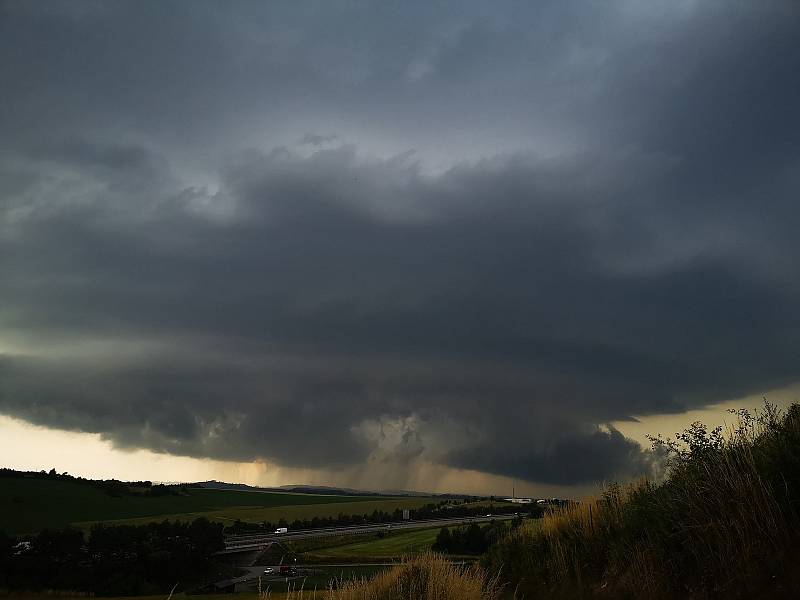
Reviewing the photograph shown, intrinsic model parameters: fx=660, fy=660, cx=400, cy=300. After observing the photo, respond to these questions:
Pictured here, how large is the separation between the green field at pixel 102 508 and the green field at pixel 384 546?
5302cm

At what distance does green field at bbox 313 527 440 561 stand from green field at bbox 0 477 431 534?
174 feet

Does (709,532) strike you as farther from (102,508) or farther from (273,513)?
(273,513)

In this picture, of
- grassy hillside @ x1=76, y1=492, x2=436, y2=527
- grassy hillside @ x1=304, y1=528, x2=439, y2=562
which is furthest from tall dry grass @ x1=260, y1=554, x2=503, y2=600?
grassy hillside @ x1=76, y1=492, x2=436, y2=527

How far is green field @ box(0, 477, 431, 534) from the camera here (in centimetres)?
12431

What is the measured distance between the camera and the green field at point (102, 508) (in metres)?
124

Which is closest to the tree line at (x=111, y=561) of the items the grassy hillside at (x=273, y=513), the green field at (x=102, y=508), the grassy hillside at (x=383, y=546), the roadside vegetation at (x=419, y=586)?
the grassy hillside at (x=383, y=546)

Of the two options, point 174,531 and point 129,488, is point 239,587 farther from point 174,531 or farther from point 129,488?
point 129,488

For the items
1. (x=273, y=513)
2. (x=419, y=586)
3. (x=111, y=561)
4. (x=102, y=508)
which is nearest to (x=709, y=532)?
(x=419, y=586)

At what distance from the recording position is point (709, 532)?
12180 millimetres

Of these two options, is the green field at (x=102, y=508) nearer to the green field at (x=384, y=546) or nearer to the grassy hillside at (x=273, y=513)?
the grassy hillside at (x=273, y=513)

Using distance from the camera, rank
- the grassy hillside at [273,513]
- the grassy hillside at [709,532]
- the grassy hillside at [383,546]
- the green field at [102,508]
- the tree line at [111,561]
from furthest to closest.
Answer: the grassy hillside at [273,513] → the green field at [102,508] → the grassy hillside at [383,546] → the tree line at [111,561] → the grassy hillside at [709,532]

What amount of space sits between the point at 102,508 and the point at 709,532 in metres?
156

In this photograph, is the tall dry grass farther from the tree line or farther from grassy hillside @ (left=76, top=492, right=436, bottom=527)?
grassy hillside @ (left=76, top=492, right=436, bottom=527)

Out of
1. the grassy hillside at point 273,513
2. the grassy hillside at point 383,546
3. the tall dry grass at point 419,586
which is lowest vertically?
the grassy hillside at point 383,546
